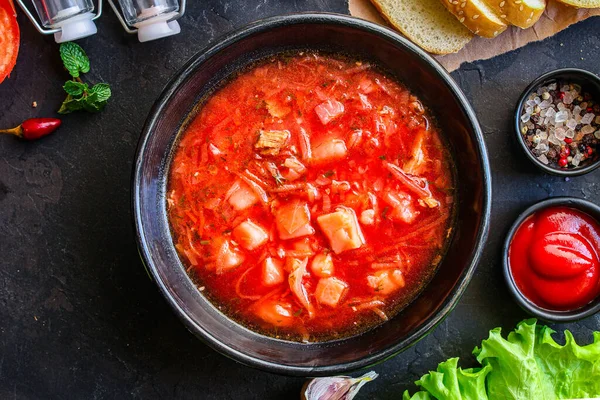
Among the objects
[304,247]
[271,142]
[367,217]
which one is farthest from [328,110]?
[304,247]

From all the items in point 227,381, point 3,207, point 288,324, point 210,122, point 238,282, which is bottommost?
point 227,381

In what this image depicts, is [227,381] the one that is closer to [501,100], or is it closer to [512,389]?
[512,389]

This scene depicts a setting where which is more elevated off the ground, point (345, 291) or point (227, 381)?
point (345, 291)

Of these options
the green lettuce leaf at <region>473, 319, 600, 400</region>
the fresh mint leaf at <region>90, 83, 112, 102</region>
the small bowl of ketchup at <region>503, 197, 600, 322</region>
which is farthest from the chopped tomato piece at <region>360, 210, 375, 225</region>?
the fresh mint leaf at <region>90, 83, 112, 102</region>

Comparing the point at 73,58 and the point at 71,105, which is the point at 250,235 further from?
the point at 73,58

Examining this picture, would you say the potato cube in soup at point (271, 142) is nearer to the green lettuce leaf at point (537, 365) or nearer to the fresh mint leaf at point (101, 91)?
the fresh mint leaf at point (101, 91)

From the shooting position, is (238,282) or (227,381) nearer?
(238,282)

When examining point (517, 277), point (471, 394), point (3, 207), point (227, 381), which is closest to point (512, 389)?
point (471, 394)

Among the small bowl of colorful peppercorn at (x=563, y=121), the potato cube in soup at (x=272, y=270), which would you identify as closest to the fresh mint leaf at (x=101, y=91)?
the potato cube in soup at (x=272, y=270)
